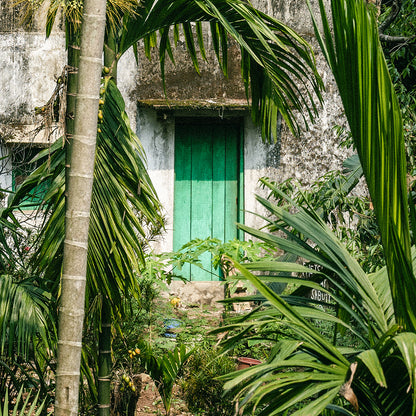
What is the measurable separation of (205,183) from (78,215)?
481 cm

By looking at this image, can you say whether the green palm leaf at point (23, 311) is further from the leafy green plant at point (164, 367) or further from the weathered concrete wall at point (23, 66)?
the weathered concrete wall at point (23, 66)

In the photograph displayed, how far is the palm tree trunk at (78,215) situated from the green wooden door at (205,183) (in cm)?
471

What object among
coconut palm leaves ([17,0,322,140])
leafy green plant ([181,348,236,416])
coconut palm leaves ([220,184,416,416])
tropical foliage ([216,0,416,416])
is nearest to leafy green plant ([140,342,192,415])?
leafy green plant ([181,348,236,416])

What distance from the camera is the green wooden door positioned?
285 inches

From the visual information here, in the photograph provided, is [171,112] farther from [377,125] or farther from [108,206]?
[377,125]

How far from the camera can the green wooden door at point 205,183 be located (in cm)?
724

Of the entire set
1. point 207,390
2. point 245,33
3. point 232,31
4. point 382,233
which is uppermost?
point 245,33

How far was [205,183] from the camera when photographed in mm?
7270

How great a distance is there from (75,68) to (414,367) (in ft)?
6.69

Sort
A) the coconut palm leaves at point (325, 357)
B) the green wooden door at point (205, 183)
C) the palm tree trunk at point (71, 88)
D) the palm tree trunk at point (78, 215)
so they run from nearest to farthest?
the coconut palm leaves at point (325, 357)
the palm tree trunk at point (78, 215)
the palm tree trunk at point (71, 88)
the green wooden door at point (205, 183)

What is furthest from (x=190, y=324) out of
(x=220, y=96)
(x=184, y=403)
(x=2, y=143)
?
(x=2, y=143)

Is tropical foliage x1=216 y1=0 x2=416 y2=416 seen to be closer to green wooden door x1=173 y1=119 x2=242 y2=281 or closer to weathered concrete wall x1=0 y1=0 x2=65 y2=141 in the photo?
green wooden door x1=173 y1=119 x2=242 y2=281

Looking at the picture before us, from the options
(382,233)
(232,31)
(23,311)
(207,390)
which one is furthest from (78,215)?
(207,390)

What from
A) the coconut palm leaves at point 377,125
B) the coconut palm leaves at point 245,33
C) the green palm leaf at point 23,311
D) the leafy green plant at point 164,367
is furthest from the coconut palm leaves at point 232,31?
the leafy green plant at point 164,367
